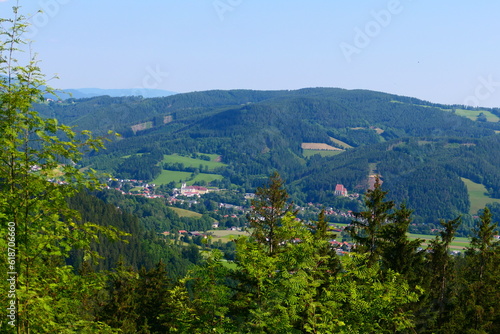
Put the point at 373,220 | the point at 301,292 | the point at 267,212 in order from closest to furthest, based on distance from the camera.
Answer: the point at 301,292 < the point at 373,220 < the point at 267,212

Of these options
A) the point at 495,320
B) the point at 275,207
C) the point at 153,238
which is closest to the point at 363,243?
the point at 275,207

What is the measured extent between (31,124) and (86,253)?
2.67 m

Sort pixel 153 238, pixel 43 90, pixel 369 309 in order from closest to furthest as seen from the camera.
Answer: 1. pixel 43 90
2. pixel 369 309
3. pixel 153 238

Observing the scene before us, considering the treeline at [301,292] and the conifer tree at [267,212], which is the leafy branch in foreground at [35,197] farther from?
the conifer tree at [267,212]

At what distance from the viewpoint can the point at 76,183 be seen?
8930mm

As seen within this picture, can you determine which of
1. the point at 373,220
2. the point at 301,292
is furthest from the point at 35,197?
the point at 373,220

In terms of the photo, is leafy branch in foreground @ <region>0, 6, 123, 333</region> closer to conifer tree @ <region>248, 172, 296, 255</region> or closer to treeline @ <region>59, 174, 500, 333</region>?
treeline @ <region>59, 174, 500, 333</region>

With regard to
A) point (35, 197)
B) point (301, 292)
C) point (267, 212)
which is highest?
point (35, 197)

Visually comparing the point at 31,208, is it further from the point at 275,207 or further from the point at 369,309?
the point at 275,207

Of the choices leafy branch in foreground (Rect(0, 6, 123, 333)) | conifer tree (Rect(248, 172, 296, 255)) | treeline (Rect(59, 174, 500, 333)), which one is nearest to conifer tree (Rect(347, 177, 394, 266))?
treeline (Rect(59, 174, 500, 333))

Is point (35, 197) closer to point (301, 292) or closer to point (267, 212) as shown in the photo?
point (301, 292)

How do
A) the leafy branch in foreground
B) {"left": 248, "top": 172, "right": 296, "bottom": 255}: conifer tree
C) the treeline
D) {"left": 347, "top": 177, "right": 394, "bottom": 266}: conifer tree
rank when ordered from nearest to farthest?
the leafy branch in foreground, the treeline, {"left": 248, "top": 172, "right": 296, "bottom": 255}: conifer tree, {"left": 347, "top": 177, "right": 394, "bottom": 266}: conifer tree

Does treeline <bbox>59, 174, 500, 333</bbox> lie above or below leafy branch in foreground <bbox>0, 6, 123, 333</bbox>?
→ below

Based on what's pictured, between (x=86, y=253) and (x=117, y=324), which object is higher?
(x=86, y=253)
